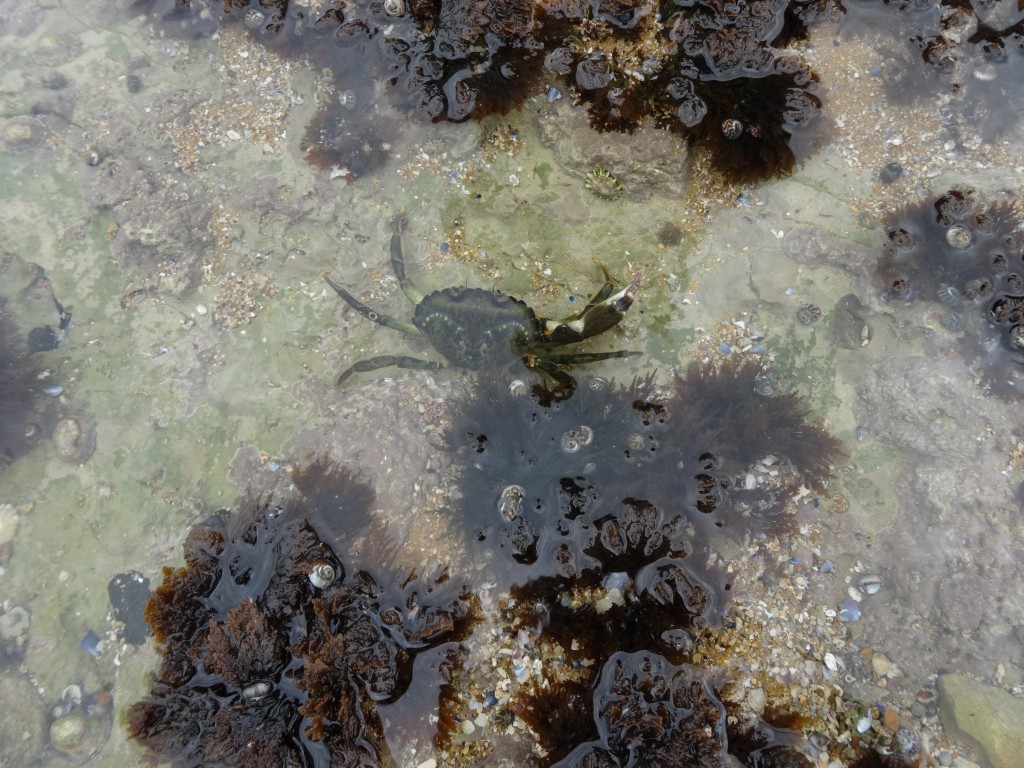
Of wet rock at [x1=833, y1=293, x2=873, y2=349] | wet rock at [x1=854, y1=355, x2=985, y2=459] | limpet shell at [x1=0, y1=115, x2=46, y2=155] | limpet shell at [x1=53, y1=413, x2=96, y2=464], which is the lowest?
limpet shell at [x1=53, y1=413, x2=96, y2=464]

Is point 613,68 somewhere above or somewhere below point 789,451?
above

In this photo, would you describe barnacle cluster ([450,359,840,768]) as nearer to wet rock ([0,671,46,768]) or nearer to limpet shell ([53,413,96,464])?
limpet shell ([53,413,96,464])

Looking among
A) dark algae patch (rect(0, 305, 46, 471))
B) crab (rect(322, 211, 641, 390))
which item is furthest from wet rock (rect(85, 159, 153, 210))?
crab (rect(322, 211, 641, 390))

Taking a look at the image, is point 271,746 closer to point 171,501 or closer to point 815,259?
point 171,501

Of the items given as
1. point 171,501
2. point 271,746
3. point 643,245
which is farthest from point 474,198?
point 271,746

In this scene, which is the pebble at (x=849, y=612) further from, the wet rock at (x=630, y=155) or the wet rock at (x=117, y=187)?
the wet rock at (x=117, y=187)

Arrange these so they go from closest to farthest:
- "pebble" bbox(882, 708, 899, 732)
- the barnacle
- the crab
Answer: "pebble" bbox(882, 708, 899, 732) < the crab < the barnacle

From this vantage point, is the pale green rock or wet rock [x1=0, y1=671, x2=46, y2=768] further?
wet rock [x1=0, y1=671, x2=46, y2=768]
